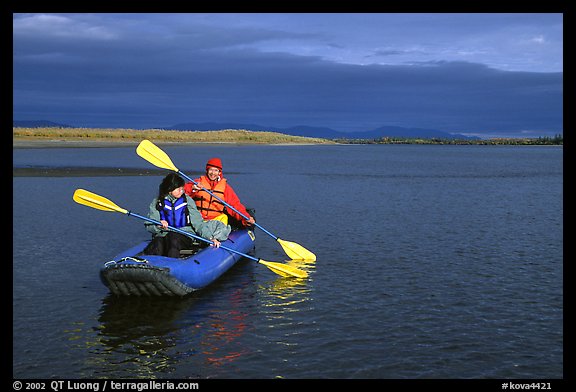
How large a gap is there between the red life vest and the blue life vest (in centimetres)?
191

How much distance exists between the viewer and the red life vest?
12141mm

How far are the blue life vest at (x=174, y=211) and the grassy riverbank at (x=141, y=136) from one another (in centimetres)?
5035

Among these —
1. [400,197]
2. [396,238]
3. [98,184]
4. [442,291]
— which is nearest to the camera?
[442,291]

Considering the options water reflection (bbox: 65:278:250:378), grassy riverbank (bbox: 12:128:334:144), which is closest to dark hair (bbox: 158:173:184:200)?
water reflection (bbox: 65:278:250:378)

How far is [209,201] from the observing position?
40.0ft

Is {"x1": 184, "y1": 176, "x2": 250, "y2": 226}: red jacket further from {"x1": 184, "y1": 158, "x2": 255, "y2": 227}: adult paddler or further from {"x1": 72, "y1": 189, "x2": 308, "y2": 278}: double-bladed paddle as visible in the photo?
{"x1": 72, "y1": 189, "x2": 308, "y2": 278}: double-bladed paddle

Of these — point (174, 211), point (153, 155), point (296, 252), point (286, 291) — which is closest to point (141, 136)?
point (153, 155)

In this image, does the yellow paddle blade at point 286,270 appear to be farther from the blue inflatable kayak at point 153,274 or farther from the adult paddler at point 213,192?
the adult paddler at point 213,192

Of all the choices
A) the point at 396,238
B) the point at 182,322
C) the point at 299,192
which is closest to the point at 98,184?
the point at 299,192

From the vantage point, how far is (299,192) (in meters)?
24.8

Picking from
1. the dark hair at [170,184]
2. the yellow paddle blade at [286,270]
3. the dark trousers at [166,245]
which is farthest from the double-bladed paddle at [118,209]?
the dark hair at [170,184]
